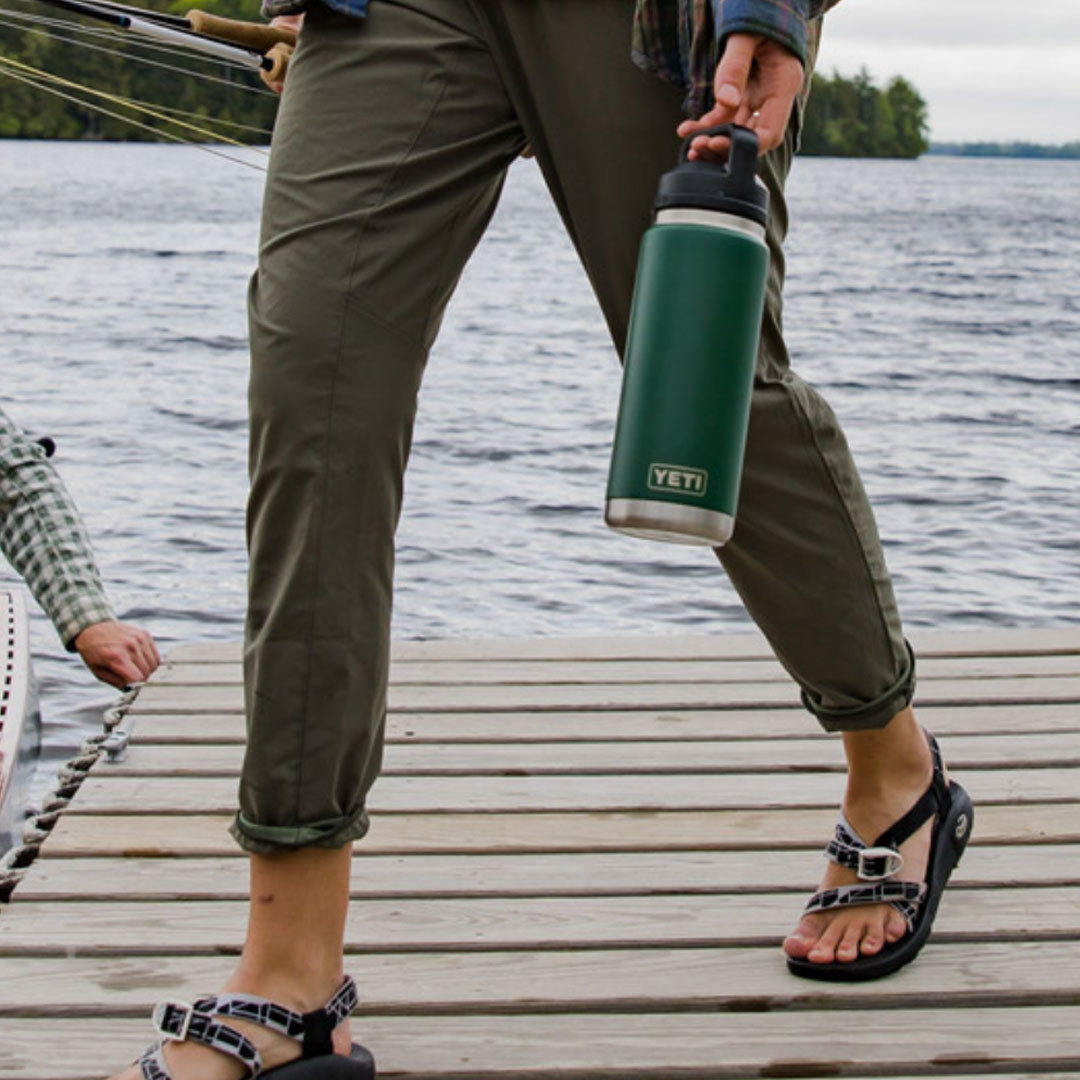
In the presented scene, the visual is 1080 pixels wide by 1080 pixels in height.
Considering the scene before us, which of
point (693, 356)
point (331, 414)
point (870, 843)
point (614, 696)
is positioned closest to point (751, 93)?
point (693, 356)

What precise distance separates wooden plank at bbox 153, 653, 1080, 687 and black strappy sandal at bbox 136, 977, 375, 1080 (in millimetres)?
1927

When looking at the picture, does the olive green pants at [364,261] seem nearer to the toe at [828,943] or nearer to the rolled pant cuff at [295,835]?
the rolled pant cuff at [295,835]

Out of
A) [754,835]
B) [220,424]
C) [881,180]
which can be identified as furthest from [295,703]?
[881,180]

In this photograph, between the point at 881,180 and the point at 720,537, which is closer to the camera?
the point at 720,537

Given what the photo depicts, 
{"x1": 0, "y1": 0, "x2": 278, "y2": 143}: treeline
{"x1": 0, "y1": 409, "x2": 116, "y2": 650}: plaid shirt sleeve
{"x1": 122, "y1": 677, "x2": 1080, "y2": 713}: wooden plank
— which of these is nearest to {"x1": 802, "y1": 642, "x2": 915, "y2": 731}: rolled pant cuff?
{"x1": 122, "y1": 677, "x2": 1080, "y2": 713}: wooden plank

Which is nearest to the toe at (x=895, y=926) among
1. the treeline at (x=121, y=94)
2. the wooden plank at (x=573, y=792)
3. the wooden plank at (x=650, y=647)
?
the wooden plank at (x=573, y=792)

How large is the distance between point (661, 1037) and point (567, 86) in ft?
3.76

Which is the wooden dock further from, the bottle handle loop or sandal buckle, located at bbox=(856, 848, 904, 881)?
the bottle handle loop

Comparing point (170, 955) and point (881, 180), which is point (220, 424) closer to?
point (170, 955)

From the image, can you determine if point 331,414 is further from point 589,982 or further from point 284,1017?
point 589,982

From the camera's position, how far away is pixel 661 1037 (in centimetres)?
249

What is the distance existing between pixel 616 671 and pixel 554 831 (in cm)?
105

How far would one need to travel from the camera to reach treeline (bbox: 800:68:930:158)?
418ft

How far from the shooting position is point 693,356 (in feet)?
6.97
